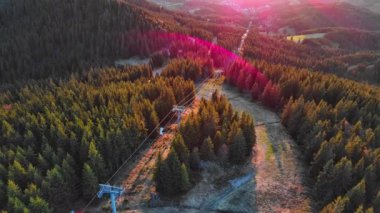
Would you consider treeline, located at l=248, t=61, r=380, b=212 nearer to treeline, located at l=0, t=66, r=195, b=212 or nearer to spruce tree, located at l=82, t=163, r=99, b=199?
treeline, located at l=0, t=66, r=195, b=212

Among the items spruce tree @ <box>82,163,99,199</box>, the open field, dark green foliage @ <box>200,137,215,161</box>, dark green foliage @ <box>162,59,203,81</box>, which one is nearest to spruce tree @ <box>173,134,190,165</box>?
dark green foliage @ <box>200,137,215,161</box>

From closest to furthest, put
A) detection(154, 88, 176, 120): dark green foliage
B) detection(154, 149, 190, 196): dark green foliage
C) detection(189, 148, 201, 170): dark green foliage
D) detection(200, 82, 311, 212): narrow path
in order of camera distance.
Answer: detection(154, 149, 190, 196): dark green foliage < detection(200, 82, 311, 212): narrow path < detection(189, 148, 201, 170): dark green foliage < detection(154, 88, 176, 120): dark green foliage

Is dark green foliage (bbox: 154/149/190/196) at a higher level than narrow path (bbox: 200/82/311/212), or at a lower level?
higher

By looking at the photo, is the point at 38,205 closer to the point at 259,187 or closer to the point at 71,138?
the point at 71,138

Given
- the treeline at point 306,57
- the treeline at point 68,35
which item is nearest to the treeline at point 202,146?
the treeline at point 68,35

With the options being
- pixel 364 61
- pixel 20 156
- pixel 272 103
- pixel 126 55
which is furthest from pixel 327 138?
pixel 364 61

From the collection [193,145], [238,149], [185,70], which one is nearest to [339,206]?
[238,149]
